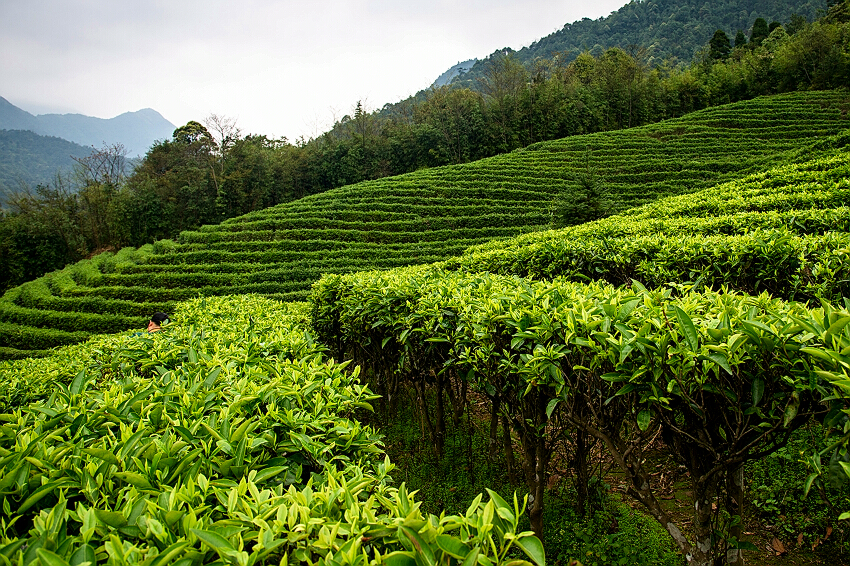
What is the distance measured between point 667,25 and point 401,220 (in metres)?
92.0

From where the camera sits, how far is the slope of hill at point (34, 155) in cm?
10594

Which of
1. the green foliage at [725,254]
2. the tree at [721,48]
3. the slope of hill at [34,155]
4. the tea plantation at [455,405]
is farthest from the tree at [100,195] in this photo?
the slope of hill at [34,155]

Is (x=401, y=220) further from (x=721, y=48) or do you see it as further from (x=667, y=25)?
(x=667, y=25)

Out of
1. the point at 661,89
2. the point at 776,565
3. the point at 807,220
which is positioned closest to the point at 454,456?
the point at 776,565

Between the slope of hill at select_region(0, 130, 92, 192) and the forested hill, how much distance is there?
116 metres

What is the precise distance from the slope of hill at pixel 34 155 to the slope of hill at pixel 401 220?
117512 millimetres

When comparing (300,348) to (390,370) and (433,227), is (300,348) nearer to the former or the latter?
(390,370)

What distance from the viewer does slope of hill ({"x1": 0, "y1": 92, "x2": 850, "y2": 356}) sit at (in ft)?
51.2

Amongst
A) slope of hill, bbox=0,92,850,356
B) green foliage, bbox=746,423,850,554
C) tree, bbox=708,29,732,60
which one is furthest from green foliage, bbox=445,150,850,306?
tree, bbox=708,29,732,60

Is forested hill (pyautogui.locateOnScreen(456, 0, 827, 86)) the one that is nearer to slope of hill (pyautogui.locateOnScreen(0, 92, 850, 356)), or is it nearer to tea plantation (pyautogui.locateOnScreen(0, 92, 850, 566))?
slope of hill (pyautogui.locateOnScreen(0, 92, 850, 356))

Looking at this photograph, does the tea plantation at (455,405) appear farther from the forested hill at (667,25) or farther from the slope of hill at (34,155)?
the slope of hill at (34,155)

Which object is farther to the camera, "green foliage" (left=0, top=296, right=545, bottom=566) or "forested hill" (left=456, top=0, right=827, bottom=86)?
"forested hill" (left=456, top=0, right=827, bottom=86)

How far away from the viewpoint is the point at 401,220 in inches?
836

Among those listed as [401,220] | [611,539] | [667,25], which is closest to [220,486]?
[611,539]
